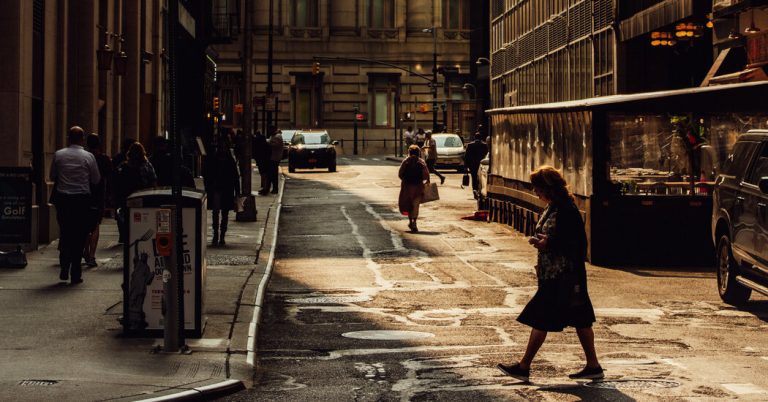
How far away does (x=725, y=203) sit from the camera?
693 inches

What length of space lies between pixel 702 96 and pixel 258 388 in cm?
1265

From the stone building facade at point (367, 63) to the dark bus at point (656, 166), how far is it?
232ft

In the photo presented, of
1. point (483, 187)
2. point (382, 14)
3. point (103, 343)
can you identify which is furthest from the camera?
point (382, 14)

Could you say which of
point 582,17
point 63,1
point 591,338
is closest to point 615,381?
point 591,338

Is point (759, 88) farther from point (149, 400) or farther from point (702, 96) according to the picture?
point (149, 400)

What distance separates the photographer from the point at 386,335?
47.7 feet

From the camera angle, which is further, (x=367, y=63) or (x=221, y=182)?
(x=367, y=63)

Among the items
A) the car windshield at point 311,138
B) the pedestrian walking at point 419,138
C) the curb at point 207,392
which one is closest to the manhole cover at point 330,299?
the curb at point 207,392

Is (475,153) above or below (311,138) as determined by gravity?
below

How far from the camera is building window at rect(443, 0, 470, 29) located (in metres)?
96.4

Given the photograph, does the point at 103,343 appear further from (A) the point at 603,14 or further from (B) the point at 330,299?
(A) the point at 603,14

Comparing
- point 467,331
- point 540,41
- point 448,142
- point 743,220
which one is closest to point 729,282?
point 743,220

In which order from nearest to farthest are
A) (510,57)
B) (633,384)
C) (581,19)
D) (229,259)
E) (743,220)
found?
(633,384), (743,220), (229,259), (581,19), (510,57)

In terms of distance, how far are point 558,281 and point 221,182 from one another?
14396 millimetres
